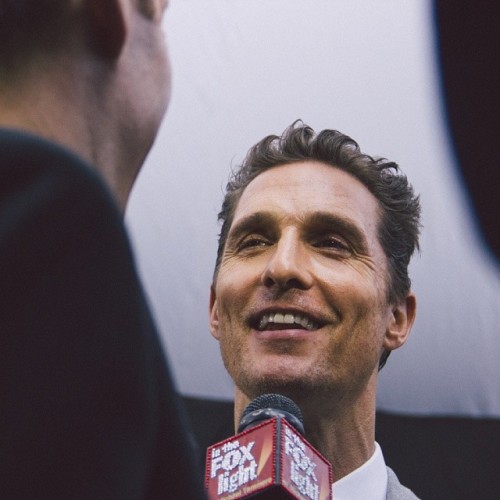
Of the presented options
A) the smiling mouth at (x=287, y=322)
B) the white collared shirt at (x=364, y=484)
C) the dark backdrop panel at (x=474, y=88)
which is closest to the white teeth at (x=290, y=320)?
the smiling mouth at (x=287, y=322)

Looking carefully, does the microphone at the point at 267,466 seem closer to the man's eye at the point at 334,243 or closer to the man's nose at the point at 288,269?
the man's nose at the point at 288,269

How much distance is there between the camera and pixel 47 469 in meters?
0.55

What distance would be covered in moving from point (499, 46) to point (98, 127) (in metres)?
2.95

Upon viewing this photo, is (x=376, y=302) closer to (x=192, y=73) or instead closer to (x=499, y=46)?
(x=499, y=46)

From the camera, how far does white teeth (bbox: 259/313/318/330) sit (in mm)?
1983

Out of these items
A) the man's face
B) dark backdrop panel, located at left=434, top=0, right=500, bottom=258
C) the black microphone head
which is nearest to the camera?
the black microphone head

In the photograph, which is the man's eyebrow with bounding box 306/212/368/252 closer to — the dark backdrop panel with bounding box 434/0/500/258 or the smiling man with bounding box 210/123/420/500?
the smiling man with bounding box 210/123/420/500

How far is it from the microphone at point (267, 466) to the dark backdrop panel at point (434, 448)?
224 centimetres

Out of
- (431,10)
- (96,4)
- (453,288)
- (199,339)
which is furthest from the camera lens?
(199,339)

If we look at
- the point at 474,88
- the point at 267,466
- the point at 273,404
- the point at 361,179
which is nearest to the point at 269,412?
the point at 273,404

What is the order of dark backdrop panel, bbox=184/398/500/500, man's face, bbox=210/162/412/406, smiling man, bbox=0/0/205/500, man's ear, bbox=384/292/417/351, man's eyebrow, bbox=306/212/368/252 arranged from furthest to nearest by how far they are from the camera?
dark backdrop panel, bbox=184/398/500/500 < man's ear, bbox=384/292/417/351 < man's eyebrow, bbox=306/212/368/252 < man's face, bbox=210/162/412/406 < smiling man, bbox=0/0/205/500

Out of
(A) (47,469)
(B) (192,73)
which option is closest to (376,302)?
(A) (47,469)

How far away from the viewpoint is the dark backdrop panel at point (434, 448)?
3436 mm

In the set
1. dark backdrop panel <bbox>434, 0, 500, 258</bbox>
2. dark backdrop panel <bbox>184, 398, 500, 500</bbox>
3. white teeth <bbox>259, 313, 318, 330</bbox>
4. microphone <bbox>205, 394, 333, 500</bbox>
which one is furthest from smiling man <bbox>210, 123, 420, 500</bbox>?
dark backdrop panel <bbox>184, 398, 500, 500</bbox>
